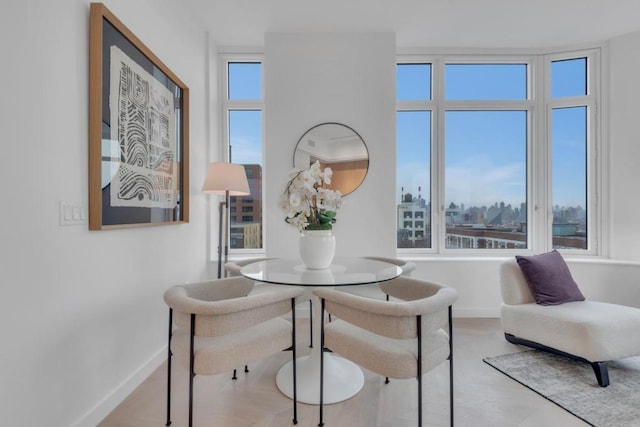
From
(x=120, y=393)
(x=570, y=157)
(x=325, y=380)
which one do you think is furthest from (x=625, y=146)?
(x=120, y=393)

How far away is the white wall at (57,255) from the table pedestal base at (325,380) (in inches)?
38.0

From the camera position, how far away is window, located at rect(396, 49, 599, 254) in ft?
11.2

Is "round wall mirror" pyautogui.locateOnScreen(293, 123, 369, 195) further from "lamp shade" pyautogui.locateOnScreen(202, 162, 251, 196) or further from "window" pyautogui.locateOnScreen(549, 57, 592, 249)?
"window" pyautogui.locateOnScreen(549, 57, 592, 249)

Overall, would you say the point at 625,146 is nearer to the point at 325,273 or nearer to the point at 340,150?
the point at 340,150

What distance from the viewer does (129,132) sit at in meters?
1.87

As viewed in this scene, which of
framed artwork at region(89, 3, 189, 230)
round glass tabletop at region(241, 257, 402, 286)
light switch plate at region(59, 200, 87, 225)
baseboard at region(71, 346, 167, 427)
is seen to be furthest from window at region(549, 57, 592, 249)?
light switch plate at region(59, 200, 87, 225)

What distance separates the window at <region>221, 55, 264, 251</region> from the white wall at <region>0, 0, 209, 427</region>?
1442 millimetres

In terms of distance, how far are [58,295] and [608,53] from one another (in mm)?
5054

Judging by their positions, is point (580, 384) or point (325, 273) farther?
point (580, 384)

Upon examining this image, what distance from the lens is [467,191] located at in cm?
351

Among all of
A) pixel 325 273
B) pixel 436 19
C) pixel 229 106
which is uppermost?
pixel 436 19

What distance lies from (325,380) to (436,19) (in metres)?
3.25

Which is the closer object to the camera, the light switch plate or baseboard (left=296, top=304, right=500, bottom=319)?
the light switch plate

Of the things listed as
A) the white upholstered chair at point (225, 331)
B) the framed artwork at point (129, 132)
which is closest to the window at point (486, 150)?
the white upholstered chair at point (225, 331)
